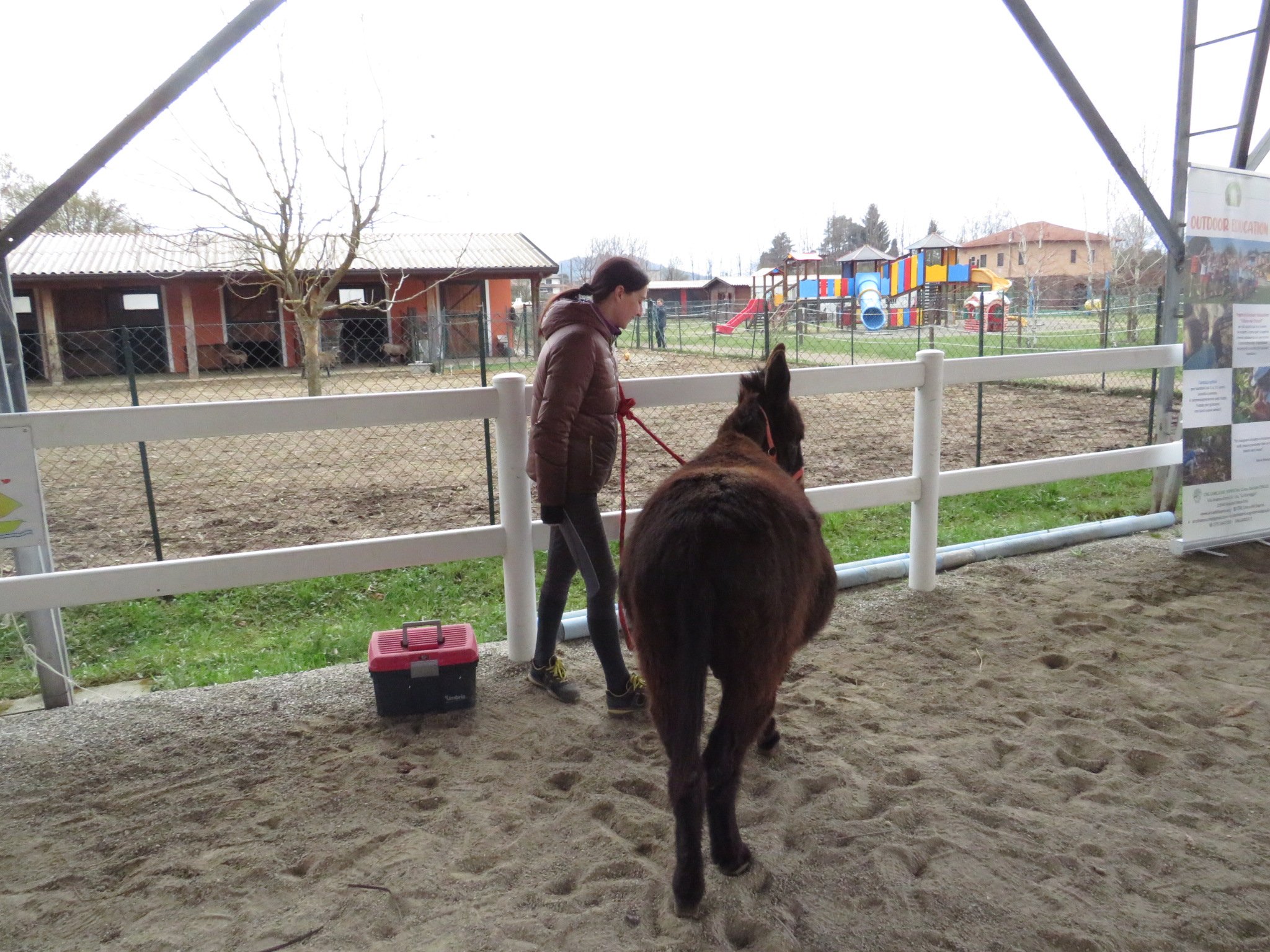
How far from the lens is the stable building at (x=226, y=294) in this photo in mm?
17938

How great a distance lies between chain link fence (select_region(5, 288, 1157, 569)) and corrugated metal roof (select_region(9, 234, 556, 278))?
1.66 meters

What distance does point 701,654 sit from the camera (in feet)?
7.92

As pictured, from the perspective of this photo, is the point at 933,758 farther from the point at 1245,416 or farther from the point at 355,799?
the point at 1245,416

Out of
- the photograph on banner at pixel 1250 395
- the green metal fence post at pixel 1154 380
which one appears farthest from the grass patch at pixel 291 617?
the green metal fence post at pixel 1154 380

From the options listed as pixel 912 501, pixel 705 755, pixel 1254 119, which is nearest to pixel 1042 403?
pixel 1254 119

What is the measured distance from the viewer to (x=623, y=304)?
3529 mm


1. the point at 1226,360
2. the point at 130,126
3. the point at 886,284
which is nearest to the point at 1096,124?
the point at 1226,360

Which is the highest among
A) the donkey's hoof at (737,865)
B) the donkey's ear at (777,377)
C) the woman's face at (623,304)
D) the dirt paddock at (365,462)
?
the woman's face at (623,304)

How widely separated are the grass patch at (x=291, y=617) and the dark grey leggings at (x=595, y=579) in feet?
4.01

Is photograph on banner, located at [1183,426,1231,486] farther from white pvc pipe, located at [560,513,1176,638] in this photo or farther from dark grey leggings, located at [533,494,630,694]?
dark grey leggings, located at [533,494,630,694]

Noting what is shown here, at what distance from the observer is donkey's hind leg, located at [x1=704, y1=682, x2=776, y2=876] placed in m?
2.52

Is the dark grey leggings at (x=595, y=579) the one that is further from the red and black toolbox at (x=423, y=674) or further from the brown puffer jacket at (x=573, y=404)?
the red and black toolbox at (x=423, y=674)

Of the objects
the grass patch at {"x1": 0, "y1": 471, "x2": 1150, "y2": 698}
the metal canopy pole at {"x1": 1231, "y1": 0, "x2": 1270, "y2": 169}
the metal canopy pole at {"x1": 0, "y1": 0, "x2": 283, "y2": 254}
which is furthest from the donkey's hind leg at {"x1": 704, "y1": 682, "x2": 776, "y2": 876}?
the metal canopy pole at {"x1": 1231, "y1": 0, "x2": 1270, "y2": 169}

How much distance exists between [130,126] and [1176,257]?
255 inches
